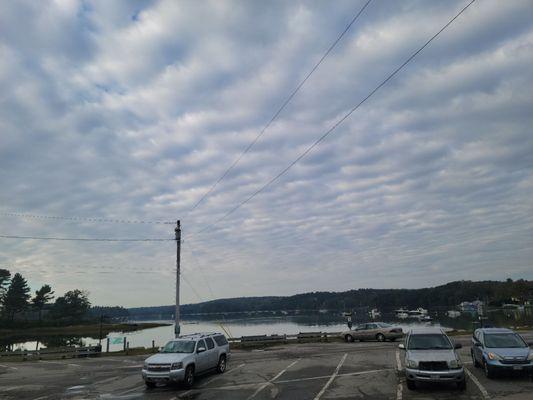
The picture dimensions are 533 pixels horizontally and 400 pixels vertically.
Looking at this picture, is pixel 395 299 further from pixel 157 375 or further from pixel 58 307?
pixel 157 375

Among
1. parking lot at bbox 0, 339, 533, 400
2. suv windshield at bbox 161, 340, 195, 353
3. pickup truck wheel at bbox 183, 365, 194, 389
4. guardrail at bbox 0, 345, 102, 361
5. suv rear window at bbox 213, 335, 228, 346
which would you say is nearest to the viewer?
parking lot at bbox 0, 339, 533, 400

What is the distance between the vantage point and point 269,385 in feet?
55.2

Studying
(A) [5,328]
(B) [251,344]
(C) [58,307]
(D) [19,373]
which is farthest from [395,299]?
(D) [19,373]

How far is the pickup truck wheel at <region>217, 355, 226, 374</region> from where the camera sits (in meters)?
21.1

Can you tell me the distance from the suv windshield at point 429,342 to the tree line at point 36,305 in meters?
125

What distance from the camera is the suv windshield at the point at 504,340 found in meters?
16.3

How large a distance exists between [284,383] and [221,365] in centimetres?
508

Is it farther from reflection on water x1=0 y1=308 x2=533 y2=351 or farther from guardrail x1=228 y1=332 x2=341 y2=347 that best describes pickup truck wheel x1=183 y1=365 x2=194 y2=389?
guardrail x1=228 y1=332 x2=341 y2=347

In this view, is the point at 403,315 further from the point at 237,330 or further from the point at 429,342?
the point at 429,342

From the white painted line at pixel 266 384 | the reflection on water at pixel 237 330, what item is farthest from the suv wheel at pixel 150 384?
the reflection on water at pixel 237 330

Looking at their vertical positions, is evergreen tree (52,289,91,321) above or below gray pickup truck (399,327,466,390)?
above

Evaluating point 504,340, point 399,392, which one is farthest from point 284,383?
point 504,340

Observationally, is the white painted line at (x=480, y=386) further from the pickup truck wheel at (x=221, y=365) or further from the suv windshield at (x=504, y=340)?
the pickup truck wheel at (x=221, y=365)

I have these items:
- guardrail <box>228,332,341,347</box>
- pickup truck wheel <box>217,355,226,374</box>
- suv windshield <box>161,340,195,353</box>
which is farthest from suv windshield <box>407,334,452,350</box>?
guardrail <box>228,332,341,347</box>
